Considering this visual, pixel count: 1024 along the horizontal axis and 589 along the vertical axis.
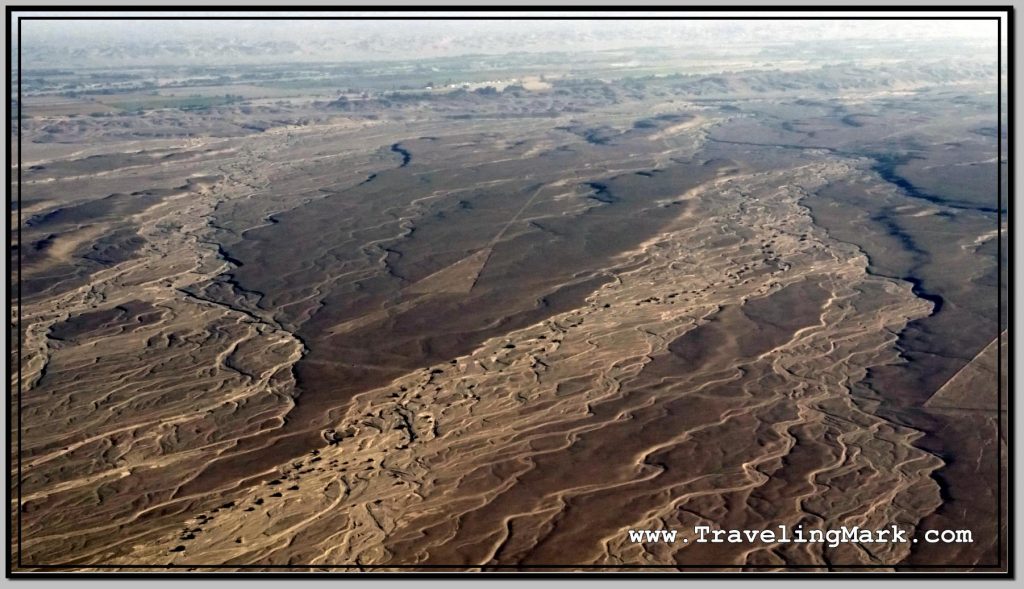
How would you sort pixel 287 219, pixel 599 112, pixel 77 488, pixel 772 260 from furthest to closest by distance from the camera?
pixel 599 112 → pixel 287 219 → pixel 772 260 → pixel 77 488

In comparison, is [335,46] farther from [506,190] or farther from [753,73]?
[506,190]

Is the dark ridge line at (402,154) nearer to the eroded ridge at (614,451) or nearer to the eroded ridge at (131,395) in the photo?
the eroded ridge at (131,395)

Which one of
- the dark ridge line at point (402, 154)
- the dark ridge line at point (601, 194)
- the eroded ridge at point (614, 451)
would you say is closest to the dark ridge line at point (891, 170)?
the dark ridge line at point (601, 194)

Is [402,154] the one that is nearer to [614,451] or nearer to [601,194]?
[601,194]

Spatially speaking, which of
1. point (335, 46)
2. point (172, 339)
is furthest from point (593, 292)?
point (335, 46)

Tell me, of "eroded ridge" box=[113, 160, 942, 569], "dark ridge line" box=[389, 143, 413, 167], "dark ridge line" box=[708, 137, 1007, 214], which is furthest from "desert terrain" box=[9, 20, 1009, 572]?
"dark ridge line" box=[389, 143, 413, 167]

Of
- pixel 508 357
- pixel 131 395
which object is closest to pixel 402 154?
pixel 508 357

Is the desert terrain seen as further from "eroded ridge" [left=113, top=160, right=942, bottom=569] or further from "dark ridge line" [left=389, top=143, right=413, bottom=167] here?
"dark ridge line" [left=389, top=143, right=413, bottom=167]
